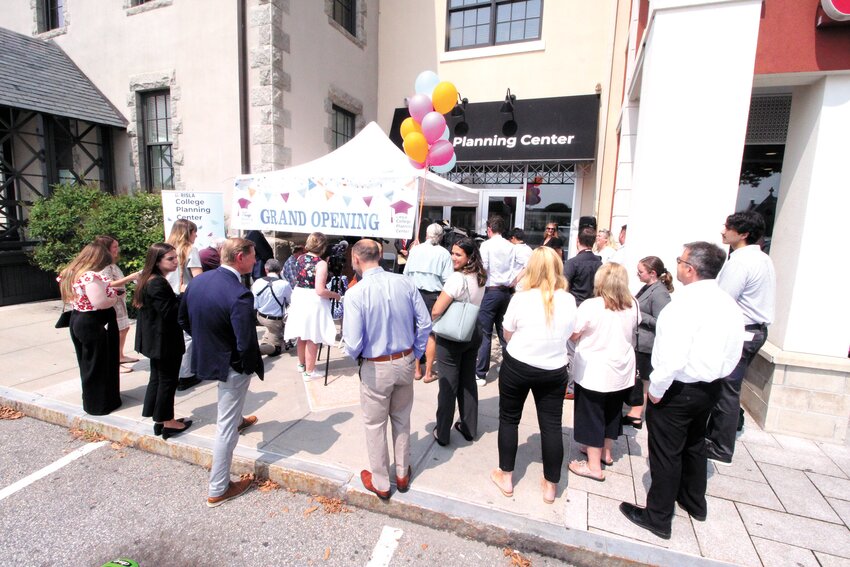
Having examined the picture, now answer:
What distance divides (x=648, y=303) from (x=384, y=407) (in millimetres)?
2600

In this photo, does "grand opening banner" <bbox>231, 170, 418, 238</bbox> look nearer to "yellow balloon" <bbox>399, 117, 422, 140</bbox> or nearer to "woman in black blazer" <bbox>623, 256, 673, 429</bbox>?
"yellow balloon" <bbox>399, 117, 422, 140</bbox>

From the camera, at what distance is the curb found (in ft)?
8.39

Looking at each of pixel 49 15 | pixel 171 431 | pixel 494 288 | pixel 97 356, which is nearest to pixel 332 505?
pixel 171 431

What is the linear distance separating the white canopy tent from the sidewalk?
2.02 meters

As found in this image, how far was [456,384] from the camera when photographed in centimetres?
356

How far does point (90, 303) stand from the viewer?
386cm

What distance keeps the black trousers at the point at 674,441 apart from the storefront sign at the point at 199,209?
635 cm

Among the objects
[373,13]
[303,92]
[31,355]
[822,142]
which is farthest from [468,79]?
[31,355]

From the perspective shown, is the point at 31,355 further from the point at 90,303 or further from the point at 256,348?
the point at 256,348

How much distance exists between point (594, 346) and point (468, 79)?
8.88 m

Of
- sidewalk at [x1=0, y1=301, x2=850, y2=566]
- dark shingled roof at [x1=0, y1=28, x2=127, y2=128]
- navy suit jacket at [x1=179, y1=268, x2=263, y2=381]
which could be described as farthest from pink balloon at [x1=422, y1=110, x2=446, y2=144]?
dark shingled roof at [x1=0, y1=28, x2=127, y2=128]

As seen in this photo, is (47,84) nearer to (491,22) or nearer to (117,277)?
(117,277)

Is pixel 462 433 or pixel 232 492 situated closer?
pixel 232 492

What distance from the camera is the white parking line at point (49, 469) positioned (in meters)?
3.12
